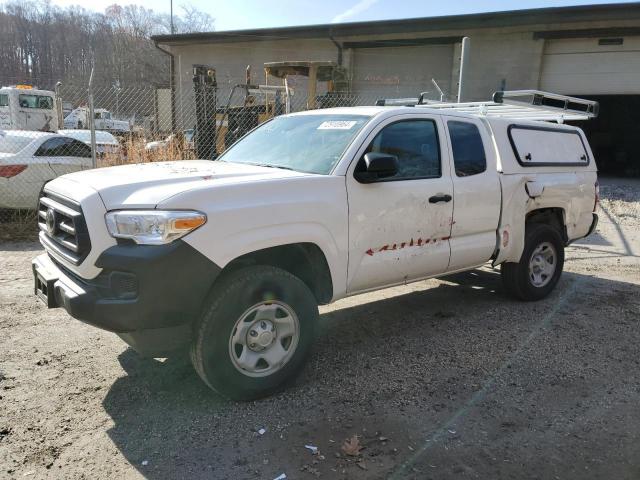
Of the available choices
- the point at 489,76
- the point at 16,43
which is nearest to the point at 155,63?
the point at 16,43

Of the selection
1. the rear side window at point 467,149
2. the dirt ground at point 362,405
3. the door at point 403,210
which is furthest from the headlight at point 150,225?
the rear side window at point 467,149

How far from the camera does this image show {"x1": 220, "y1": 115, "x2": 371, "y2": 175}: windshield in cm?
395

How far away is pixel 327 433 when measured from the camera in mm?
3131

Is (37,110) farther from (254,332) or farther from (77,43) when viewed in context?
(77,43)

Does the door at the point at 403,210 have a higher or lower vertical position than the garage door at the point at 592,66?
lower

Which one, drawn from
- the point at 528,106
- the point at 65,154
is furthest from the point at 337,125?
the point at 65,154

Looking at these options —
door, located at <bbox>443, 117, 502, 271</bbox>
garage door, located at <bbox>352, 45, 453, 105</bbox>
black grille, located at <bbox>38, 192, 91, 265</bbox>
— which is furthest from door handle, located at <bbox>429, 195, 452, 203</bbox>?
garage door, located at <bbox>352, 45, 453, 105</bbox>

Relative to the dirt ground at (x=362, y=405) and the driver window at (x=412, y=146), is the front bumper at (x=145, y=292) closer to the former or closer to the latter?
the dirt ground at (x=362, y=405)

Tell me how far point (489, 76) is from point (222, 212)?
17.3 metres

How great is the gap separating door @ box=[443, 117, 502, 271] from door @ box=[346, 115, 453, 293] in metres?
0.14

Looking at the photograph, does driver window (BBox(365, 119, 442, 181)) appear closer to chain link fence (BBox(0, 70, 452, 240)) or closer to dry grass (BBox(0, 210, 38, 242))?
chain link fence (BBox(0, 70, 452, 240))

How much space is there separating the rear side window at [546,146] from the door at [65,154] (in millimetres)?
7206

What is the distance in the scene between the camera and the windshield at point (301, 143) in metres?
3.95

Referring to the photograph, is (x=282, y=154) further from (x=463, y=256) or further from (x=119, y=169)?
(x=463, y=256)
